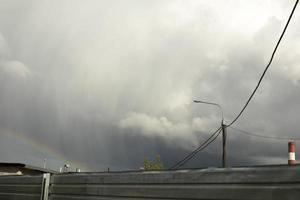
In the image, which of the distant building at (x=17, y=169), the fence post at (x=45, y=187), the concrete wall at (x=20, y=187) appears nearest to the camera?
the fence post at (x=45, y=187)

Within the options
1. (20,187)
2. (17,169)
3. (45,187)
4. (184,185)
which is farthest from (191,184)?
(17,169)

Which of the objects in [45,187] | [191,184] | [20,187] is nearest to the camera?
[191,184]

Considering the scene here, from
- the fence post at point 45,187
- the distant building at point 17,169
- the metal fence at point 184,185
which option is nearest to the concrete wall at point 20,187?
the fence post at point 45,187

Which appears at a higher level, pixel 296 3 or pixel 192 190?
pixel 296 3

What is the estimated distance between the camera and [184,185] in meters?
4.37

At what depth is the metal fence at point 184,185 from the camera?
342 centimetres

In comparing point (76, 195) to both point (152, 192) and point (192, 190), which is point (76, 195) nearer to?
point (152, 192)

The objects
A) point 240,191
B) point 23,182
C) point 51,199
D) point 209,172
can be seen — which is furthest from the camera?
point 23,182

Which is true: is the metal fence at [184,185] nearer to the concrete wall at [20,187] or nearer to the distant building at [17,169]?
the concrete wall at [20,187]

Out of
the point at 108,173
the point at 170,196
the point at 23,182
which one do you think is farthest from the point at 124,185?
the point at 23,182

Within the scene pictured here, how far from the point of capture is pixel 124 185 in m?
5.26

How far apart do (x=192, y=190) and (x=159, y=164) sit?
220 ft

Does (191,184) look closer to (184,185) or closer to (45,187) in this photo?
(184,185)

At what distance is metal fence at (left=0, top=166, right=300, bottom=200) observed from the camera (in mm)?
3418
